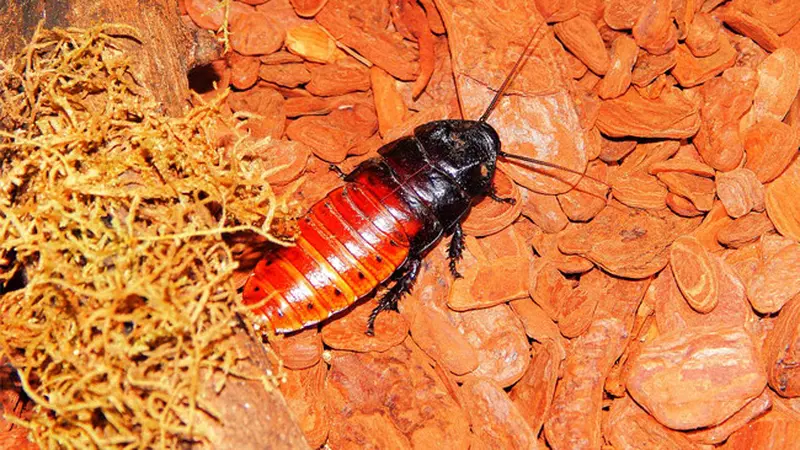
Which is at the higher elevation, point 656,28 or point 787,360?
point 656,28

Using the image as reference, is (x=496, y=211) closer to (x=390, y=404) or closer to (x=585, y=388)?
(x=585, y=388)

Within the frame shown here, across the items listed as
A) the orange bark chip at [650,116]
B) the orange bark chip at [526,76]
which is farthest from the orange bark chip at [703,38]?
the orange bark chip at [526,76]

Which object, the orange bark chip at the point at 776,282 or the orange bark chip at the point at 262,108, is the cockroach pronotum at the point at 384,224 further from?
the orange bark chip at the point at 776,282

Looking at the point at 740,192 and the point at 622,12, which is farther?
the point at 622,12

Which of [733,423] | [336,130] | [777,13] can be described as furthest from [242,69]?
[733,423]

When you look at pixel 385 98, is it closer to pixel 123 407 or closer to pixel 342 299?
pixel 342 299

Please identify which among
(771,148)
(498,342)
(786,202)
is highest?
(771,148)
